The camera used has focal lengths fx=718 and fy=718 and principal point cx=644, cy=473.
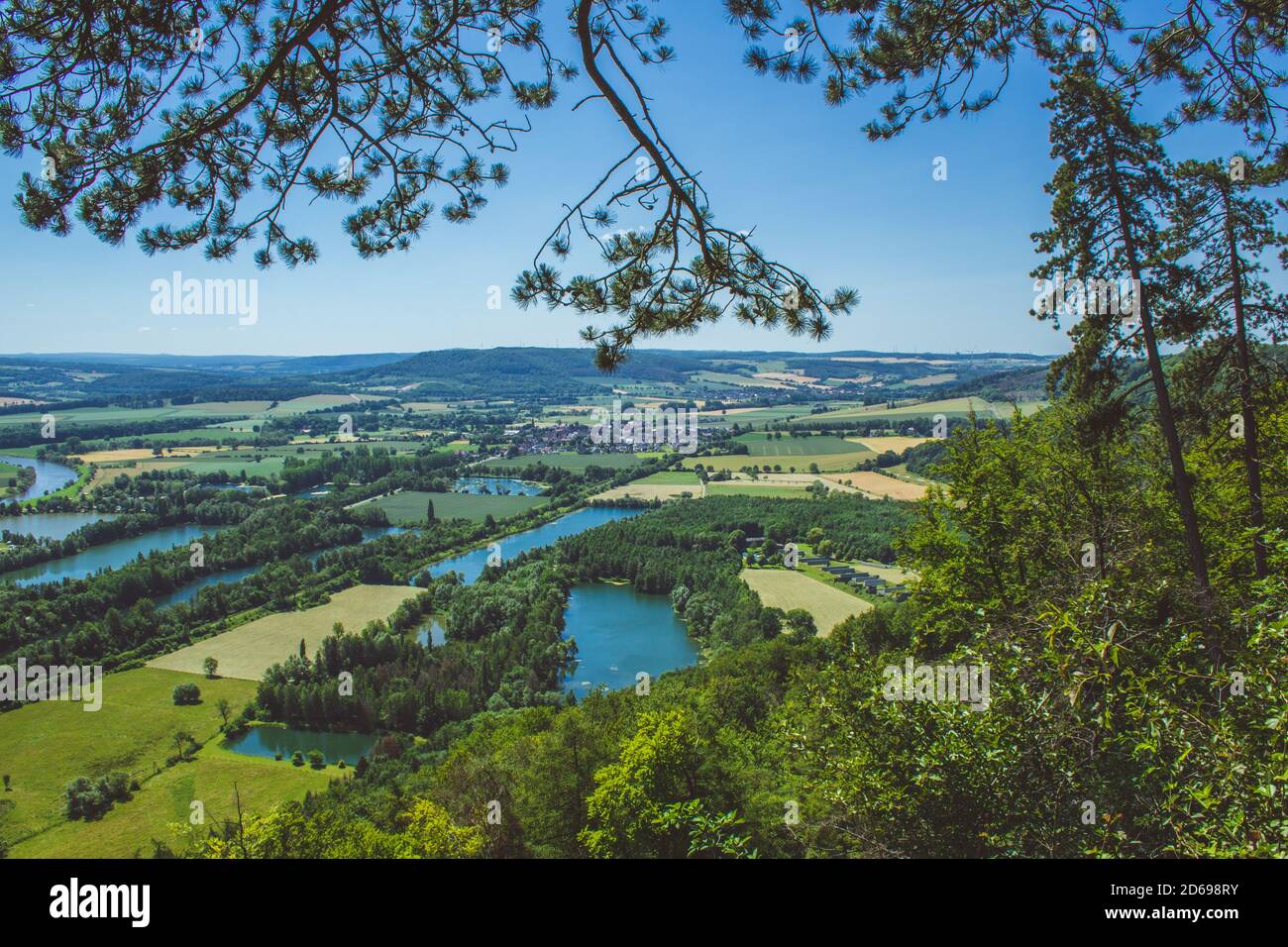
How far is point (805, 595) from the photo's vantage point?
38031 millimetres

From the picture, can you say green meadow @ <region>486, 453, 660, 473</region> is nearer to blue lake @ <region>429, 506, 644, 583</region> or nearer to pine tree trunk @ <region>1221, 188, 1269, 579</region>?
blue lake @ <region>429, 506, 644, 583</region>

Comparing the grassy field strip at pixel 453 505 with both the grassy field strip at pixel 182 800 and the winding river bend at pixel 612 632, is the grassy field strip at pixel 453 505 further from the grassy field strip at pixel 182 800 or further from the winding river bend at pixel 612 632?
the grassy field strip at pixel 182 800

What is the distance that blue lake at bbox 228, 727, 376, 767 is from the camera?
89.7 ft

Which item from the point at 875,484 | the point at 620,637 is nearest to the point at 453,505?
the point at 620,637

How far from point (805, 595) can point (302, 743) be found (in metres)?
24.4

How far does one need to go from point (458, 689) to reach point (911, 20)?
98.8 feet

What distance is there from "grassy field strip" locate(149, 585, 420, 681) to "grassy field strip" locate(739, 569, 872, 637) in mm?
21290

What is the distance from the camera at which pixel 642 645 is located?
3597 centimetres

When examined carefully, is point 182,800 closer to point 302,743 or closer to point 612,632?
point 302,743

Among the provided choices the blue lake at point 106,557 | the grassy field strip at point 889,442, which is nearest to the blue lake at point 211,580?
the blue lake at point 106,557

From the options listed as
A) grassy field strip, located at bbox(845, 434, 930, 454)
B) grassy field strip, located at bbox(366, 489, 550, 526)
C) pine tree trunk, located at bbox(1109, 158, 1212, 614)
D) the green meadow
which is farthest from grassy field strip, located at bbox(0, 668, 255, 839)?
grassy field strip, located at bbox(845, 434, 930, 454)

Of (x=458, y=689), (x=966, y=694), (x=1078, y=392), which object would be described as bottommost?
(x=458, y=689)
